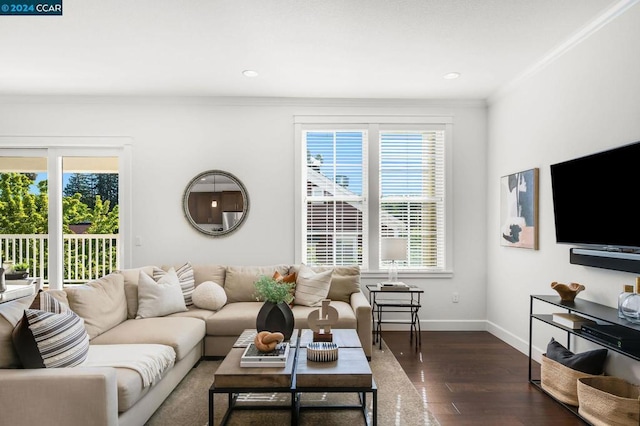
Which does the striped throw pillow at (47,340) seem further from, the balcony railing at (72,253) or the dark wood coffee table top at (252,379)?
the balcony railing at (72,253)

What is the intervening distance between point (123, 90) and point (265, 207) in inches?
81.5

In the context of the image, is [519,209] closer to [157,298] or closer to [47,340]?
[157,298]

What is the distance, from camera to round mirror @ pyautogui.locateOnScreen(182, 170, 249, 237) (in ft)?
16.1

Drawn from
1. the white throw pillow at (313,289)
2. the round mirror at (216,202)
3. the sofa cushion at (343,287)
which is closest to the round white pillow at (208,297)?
the white throw pillow at (313,289)

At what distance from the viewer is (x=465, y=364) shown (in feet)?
12.3

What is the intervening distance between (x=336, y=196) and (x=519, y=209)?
2021 mm

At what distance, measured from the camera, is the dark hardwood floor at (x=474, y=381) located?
2725 millimetres

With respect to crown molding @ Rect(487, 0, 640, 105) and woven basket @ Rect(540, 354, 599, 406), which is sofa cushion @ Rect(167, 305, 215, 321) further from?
crown molding @ Rect(487, 0, 640, 105)

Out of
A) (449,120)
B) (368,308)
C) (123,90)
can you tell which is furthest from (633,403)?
(123,90)

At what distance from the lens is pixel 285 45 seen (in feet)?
11.3

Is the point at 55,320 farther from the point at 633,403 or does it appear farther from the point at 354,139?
the point at 354,139

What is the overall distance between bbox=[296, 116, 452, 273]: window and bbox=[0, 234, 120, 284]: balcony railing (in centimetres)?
240

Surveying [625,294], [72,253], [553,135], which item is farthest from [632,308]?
[72,253]

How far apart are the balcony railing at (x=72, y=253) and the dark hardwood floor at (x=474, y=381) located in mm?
3483
